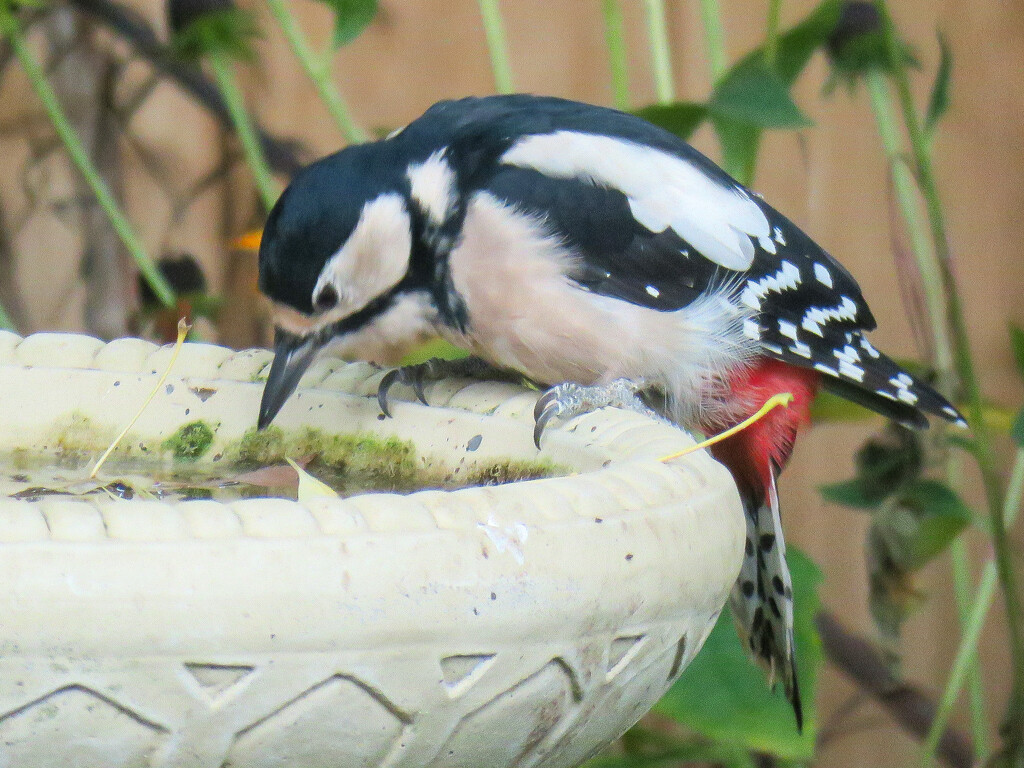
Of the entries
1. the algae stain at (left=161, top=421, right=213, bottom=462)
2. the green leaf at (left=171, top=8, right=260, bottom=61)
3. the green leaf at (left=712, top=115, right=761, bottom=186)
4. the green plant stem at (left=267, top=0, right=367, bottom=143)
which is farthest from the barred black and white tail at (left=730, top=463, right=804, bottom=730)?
the green leaf at (left=171, top=8, right=260, bottom=61)

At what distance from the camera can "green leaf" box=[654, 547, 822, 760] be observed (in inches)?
54.3

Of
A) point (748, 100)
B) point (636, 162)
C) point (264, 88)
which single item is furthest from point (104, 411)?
point (264, 88)

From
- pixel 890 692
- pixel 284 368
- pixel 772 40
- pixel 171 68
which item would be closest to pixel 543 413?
pixel 284 368

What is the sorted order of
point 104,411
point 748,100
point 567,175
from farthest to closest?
point 748,100
point 567,175
point 104,411

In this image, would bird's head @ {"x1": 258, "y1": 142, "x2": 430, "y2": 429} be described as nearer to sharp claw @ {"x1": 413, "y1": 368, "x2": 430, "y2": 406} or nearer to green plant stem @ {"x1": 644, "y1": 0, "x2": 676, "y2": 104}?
sharp claw @ {"x1": 413, "y1": 368, "x2": 430, "y2": 406}

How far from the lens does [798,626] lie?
1599mm

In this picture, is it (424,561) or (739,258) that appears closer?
(424,561)

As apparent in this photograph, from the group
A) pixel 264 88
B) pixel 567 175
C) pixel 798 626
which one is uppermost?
pixel 567 175

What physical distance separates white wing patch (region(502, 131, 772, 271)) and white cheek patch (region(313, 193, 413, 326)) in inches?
6.0

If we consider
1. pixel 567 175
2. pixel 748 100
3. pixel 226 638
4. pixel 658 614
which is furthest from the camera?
pixel 748 100

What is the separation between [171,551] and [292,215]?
2.37 ft

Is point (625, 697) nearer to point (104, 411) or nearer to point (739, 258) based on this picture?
point (104, 411)

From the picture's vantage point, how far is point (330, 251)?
4.30 feet

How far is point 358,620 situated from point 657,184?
959 mm
